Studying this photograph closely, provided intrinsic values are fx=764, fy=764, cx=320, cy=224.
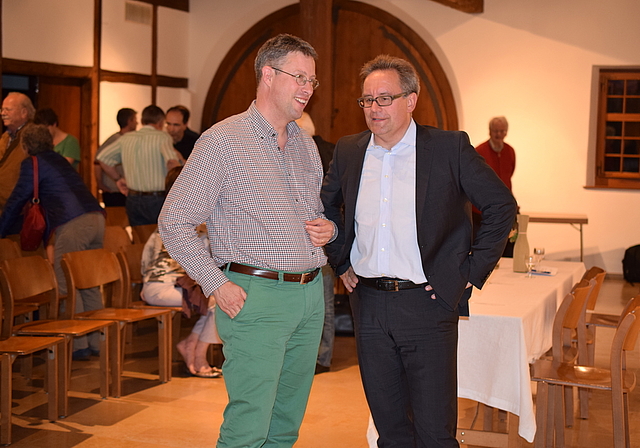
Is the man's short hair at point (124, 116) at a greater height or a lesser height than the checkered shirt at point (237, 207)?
greater

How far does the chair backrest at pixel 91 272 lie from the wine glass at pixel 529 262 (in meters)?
2.57

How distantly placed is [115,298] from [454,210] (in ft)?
10.0

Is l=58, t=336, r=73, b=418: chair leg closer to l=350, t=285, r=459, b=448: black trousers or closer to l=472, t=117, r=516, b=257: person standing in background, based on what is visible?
l=350, t=285, r=459, b=448: black trousers

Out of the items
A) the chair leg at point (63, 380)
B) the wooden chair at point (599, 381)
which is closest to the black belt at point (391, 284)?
the wooden chair at point (599, 381)

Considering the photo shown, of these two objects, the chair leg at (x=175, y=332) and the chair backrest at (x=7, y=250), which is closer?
the chair backrest at (x=7, y=250)

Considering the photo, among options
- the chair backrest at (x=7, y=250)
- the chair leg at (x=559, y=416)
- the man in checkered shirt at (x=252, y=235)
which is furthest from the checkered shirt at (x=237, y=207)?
the chair backrest at (x=7, y=250)

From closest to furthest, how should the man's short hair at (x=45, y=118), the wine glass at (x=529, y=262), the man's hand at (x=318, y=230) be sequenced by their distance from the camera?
the man's hand at (x=318, y=230), the wine glass at (x=529, y=262), the man's short hair at (x=45, y=118)

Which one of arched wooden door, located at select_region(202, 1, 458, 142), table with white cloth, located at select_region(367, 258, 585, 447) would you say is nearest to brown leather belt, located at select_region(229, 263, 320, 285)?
table with white cloth, located at select_region(367, 258, 585, 447)

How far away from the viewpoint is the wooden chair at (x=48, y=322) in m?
4.17

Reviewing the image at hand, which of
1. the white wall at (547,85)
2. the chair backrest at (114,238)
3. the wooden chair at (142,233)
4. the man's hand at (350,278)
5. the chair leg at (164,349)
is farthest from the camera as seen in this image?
the white wall at (547,85)

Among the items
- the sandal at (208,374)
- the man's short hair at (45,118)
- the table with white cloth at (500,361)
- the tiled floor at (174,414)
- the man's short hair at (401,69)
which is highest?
the man's short hair at (45,118)

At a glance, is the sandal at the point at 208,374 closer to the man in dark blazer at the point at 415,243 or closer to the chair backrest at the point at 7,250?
the chair backrest at the point at 7,250

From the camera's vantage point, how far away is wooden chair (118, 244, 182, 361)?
5175 mm

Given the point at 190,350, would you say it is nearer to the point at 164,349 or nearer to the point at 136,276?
the point at 164,349
